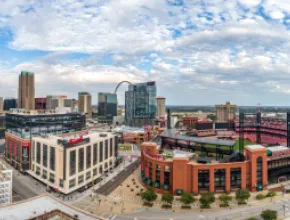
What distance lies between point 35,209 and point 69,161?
37.7 metres

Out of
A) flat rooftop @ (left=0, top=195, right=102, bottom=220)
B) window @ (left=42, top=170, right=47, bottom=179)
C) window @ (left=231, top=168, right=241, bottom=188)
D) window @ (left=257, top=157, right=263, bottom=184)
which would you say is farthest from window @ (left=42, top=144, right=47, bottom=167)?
window @ (left=257, top=157, right=263, bottom=184)

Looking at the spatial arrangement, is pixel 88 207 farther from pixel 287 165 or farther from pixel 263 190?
pixel 287 165

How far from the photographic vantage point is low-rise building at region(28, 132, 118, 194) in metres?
75.2

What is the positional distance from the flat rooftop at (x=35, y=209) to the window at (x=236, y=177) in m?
52.8

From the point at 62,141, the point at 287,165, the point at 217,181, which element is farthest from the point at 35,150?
the point at 287,165

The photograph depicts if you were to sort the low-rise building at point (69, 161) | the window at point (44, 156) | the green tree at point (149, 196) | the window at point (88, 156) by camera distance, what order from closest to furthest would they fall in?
the green tree at point (149, 196) < the low-rise building at point (69, 161) < the window at point (44, 156) < the window at point (88, 156)

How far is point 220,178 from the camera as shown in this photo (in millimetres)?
72188

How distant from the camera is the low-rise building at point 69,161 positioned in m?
75.2

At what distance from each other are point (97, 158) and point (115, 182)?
1204cm

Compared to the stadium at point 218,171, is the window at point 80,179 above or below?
below

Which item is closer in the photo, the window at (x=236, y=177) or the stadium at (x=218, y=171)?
the stadium at (x=218, y=171)

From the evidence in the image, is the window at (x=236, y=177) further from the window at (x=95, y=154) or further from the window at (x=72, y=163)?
the window at (x=72, y=163)

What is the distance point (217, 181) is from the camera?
72.1 m

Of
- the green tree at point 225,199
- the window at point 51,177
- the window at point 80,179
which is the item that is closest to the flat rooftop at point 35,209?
the window at point 80,179
